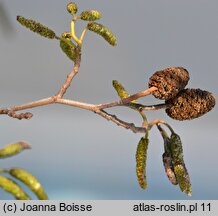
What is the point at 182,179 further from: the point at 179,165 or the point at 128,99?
the point at 128,99

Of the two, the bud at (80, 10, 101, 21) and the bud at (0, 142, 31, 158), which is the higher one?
the bud at (80, 10, 101, 21)

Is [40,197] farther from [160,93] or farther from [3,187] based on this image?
[160,93]

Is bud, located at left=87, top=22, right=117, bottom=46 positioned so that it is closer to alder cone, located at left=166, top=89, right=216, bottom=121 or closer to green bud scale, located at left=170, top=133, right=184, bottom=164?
alder cone, located at left=166, top=89, right=216, bottom=121

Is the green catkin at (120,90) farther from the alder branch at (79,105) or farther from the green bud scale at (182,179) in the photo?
the green bud scale at (182,179)

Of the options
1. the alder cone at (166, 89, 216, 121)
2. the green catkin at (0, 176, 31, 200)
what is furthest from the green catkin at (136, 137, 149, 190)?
the green catkin at (0, 176, 31, 200)

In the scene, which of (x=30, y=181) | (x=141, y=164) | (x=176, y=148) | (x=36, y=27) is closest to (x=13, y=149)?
(x=30, y=181)

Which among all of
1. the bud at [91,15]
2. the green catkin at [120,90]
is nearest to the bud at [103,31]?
the bud at [91,15]
